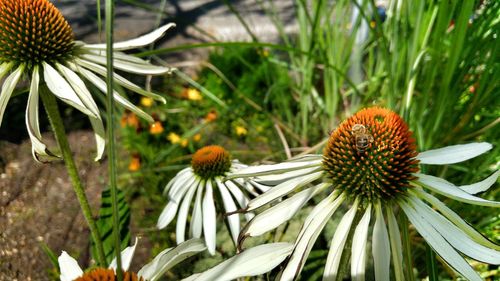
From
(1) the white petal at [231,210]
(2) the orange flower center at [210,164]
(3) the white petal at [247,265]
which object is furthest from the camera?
(2) the orange flower center at [210,164]

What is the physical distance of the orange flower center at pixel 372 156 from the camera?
0.66 meters

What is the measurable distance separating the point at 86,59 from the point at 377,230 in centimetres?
51

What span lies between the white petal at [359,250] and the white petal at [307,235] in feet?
0.14

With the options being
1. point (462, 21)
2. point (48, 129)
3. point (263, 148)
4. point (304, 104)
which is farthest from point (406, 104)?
point (48, 129)

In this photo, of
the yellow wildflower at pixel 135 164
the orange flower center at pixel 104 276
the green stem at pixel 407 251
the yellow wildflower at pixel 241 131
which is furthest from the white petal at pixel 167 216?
the yellow wildflower at pixel 241 131

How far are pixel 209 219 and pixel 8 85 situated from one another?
1.29 ft

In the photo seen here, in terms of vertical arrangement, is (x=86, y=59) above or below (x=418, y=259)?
above

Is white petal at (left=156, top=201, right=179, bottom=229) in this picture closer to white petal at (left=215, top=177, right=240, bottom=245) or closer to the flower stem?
white petal at (left=215, top=177, right=240, bottom=245)

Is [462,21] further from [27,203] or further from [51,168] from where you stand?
[51,168]

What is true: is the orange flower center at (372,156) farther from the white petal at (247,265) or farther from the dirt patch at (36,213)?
the dirt patch at (36,213)

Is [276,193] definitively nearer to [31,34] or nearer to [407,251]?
[407,251]

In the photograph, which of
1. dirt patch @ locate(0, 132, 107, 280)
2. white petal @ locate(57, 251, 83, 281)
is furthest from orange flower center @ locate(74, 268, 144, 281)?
dirt patch @ locate(0, 132, 107, 280)

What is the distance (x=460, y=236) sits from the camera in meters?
0.57

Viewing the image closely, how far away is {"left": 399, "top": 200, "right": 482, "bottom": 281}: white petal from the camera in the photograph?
531mm
